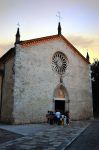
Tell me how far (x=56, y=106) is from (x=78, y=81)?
15.6ft

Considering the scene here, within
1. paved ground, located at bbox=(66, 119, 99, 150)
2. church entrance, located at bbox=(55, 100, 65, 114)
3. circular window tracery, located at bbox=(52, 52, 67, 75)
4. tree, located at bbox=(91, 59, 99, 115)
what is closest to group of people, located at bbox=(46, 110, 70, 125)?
church entrance, located at bbox=(55, 100, 65, 114)

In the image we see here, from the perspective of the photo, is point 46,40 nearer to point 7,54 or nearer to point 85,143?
point 7,54

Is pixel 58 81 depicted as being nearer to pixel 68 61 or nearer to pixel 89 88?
pixel 68 61

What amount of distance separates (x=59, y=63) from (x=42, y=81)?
13.2ft

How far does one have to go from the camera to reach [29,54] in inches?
1041

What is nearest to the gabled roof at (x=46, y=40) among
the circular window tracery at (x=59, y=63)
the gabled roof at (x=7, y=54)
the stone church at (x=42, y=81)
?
the stone church at (x=42, y=81)

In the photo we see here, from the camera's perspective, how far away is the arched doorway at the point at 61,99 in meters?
29.3

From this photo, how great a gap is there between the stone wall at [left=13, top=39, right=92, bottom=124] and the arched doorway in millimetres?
510

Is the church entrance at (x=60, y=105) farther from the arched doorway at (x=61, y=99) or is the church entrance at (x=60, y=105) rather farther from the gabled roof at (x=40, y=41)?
the gabled roof at (x=40, y=41)

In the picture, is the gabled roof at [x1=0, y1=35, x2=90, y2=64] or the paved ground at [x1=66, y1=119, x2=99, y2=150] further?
the gabled roof at [x1=0, y1=35, x2=90, y2=64]

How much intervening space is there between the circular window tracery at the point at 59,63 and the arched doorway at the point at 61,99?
1733 mm

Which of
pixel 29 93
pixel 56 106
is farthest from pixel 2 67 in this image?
pixel 56 106

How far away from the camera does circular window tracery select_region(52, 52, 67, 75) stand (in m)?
29.3

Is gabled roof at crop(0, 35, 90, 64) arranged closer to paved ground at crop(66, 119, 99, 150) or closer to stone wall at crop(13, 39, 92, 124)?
stone wall at crop(13, 39, 92, 124)
